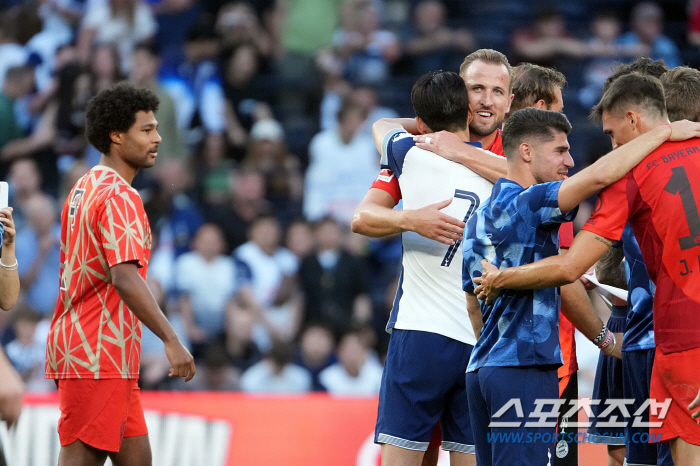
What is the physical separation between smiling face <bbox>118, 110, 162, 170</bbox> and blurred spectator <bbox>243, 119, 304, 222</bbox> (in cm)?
575

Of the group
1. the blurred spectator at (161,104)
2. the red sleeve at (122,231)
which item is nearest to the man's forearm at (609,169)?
the red sleeve at (122,231)

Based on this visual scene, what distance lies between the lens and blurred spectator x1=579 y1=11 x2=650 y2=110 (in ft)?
39.4

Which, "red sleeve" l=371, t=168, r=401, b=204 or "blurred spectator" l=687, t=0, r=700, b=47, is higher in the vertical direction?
"blurred spectator" l=687, t=0, r=700, b=47

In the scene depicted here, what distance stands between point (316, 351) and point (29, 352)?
2.87 m

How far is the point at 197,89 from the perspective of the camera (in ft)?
36.9

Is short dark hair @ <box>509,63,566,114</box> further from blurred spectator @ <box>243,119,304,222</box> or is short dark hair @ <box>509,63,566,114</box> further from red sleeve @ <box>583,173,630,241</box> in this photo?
blurred spectator @ <box>243,119,304,222</box>

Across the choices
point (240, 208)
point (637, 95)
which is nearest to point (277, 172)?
point (240, 208)

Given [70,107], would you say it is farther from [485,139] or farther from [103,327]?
[485,139]

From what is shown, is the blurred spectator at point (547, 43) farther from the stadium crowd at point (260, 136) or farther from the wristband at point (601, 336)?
the wristband at point (601, 336)

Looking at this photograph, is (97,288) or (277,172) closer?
(97,288)

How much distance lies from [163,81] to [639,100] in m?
8.27

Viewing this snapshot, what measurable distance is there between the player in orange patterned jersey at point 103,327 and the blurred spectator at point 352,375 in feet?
13.4

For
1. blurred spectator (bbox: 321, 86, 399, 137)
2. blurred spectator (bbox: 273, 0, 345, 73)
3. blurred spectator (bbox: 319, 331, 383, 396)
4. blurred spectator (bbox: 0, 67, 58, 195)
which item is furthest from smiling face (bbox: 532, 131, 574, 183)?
blurred spectator (bbox: 273, 0, 345, 73)

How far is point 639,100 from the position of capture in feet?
12.8
